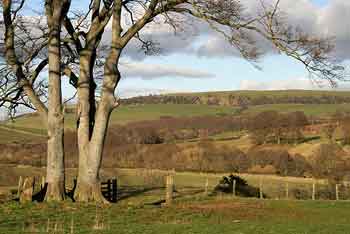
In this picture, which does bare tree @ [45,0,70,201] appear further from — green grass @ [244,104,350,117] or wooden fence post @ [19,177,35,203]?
green grass @ [244,104,350,117]

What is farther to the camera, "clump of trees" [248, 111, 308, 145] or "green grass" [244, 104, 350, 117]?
A: "green grass" [244, 104, 350, 117]

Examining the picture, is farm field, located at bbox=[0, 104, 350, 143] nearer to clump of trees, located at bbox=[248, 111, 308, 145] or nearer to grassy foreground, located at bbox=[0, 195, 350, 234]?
clump of trees, located at bbox=[248, 111, 308, 145]

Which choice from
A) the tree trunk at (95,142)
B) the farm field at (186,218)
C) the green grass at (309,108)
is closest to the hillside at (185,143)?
the green grass at (309,108)

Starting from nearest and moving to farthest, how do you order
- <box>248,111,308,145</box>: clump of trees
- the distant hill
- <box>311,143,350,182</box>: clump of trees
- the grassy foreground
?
the grassy foreground < <box>311,143,350,182</box>: clump of trees < <box>248,111,308,145</box>: clump of trees < the distant hill

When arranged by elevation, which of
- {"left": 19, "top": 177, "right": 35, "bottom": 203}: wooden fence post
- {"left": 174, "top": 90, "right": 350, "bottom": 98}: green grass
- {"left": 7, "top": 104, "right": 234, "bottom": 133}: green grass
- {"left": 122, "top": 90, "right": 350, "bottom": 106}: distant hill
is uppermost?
{"left": 174, "top": 90, "right": 350, "bottom": 98}: green grass

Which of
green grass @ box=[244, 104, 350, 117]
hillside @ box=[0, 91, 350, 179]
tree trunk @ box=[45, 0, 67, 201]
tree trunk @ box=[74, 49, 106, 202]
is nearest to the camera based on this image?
tree trunk @ box=[45, 0, 67, 201]

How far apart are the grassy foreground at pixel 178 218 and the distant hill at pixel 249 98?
95133mm

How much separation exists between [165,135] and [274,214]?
6213 centimetres

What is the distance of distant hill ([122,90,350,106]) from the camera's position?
121812 mm

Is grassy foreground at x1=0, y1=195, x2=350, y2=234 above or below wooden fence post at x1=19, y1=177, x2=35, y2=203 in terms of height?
below

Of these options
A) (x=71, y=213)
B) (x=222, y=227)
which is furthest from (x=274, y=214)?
(x=71, y=213)

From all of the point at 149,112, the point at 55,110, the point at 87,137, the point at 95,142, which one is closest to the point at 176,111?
the point at 149,112

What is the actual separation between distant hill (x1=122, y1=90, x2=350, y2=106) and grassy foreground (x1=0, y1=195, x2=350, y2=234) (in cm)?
9513

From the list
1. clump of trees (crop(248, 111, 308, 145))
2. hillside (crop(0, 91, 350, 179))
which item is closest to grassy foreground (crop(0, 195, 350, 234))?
hillside (crop(0, 91, 350, 179))
